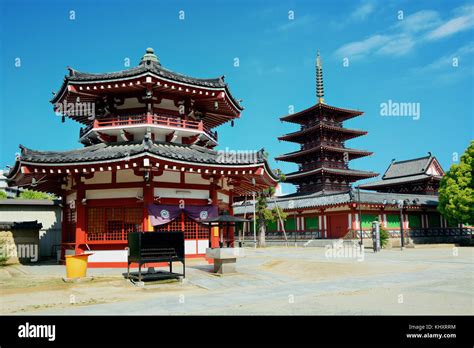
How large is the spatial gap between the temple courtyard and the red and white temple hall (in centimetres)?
257

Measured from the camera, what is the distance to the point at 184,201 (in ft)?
68.4

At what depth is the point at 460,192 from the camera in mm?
41812

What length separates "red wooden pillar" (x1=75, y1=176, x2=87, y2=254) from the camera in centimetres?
1984

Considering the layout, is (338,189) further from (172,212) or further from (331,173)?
(172,212)

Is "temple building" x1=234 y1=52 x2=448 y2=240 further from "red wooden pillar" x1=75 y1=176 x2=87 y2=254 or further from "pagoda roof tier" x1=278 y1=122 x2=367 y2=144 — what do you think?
"red wooden pillar" x1=75 y1=176 x2=87 y2=254

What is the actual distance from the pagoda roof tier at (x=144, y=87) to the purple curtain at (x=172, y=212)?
21.5ft

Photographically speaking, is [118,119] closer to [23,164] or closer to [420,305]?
[23,164]

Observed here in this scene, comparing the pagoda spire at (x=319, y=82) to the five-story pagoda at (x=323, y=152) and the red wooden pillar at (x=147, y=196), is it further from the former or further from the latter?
the red wooden pillar at (x=147, y=196)

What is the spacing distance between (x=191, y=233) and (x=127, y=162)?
5.67m

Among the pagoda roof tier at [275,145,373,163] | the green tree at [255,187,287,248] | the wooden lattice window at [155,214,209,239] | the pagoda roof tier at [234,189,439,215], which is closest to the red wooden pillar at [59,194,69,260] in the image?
the wooden lattice window at [155,214,209,239]

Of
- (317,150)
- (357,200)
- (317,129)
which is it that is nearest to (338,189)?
(317,150)

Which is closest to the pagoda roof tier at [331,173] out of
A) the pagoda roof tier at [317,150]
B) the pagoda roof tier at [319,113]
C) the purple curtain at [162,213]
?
the pagoda roof tier at [317,150]

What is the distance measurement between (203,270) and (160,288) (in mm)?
3899
